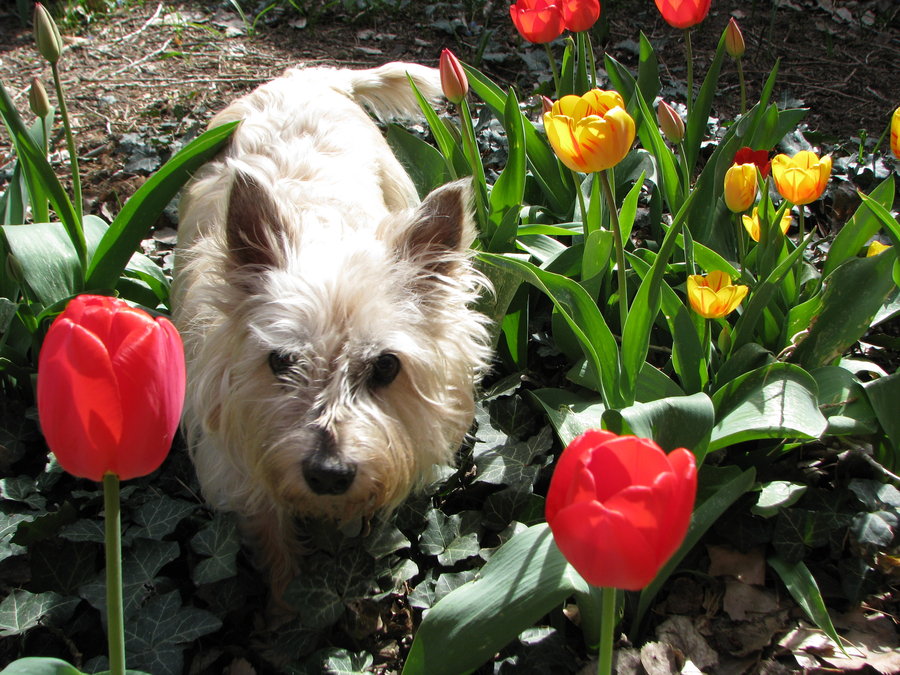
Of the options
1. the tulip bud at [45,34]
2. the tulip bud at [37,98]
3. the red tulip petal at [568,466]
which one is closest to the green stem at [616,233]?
the red tulip petal at [568,466]

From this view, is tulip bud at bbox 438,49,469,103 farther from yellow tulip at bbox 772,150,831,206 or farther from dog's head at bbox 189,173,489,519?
yellow tulip at bbox 772,150,831,206

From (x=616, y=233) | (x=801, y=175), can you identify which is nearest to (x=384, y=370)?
(x=616, y=233)

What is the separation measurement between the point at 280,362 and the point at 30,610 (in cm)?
82

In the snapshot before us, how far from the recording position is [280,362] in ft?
6.27

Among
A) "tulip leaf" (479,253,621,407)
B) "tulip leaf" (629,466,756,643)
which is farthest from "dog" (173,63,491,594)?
"tulip leaf" (629,466,756,643)

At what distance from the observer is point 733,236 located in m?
2.74

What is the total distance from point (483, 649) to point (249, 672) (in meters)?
0.70

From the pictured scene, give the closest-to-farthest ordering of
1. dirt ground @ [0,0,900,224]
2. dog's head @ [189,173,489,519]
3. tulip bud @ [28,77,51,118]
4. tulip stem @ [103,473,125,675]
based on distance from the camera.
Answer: tulip stem @ [103,473,125,675]
dog's head @ [189,173,489,519]
tulip bud @ [28,77,51,118]
dirt ground @ [0,0,900,224]

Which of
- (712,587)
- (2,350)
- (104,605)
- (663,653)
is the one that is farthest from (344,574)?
(2,350)

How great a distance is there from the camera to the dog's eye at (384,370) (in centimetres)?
193

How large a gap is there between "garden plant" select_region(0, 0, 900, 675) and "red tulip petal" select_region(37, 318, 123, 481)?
0.12 feet

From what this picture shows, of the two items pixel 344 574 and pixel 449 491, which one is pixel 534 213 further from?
pixel 344 574

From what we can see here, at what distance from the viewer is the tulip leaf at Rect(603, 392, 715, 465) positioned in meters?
1.69

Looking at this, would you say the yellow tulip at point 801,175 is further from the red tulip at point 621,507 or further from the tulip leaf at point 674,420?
the red tulip at point 621,507
